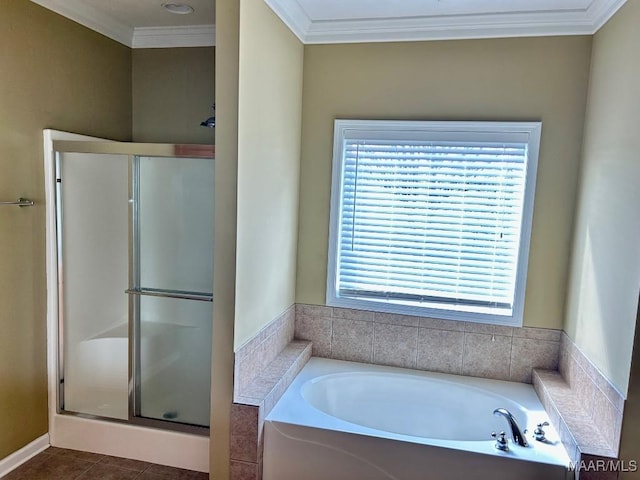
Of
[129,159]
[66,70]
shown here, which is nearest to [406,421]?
[129,159]

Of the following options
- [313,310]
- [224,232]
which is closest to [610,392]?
[313,310]

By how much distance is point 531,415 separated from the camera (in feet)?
7.68

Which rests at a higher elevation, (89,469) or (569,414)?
(569,414)

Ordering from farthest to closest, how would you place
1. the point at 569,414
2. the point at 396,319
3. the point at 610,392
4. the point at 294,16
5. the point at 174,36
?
the point at 174,36, the point at 396,319, the point at 294,16, the point at 569,414, the point at 610,392

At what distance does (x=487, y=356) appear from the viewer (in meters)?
2.74

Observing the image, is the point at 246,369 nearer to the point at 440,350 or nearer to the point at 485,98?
the point at 440,350

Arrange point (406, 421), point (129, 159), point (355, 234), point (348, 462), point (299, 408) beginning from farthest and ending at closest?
point (355, 234)
point (406, 421)
point (129, 159)
point (299, 408)
point (348, 462)

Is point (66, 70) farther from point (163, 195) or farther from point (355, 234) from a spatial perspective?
point (355, 234)

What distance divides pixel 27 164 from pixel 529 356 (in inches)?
119

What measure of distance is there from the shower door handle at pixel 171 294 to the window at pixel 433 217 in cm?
82

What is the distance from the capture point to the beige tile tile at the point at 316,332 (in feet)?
9.74

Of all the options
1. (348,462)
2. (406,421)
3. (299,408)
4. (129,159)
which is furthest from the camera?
(406,421)

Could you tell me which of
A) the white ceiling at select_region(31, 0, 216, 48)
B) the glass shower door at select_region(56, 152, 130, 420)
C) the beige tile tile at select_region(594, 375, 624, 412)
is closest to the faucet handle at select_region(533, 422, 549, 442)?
the beige tile tile at select_region(594, 375, 624, 412)

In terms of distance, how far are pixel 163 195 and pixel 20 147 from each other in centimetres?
73
